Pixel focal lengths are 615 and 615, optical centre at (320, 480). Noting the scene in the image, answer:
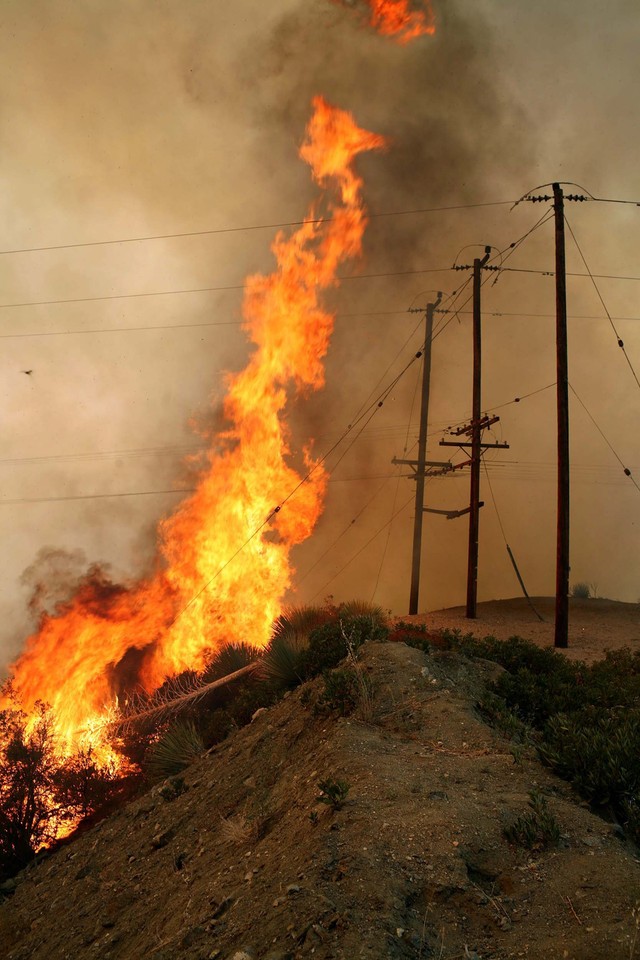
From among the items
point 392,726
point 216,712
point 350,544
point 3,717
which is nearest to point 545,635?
point 216,712

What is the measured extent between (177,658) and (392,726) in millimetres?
13331

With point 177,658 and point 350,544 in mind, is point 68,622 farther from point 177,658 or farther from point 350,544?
point 350,544

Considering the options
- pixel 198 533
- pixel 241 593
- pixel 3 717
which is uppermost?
pixel 198 533

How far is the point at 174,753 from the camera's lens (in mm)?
12031

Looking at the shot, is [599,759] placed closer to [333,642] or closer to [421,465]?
[333,642]

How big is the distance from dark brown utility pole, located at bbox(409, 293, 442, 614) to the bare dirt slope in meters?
16.8

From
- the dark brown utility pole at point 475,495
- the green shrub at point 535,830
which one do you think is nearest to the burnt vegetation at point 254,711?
the green shrub at point 535,830

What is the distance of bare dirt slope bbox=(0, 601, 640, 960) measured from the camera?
443cm

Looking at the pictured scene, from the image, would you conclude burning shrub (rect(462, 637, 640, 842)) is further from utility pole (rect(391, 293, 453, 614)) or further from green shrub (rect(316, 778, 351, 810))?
utility pole (rect(391, 293, 453, 614))

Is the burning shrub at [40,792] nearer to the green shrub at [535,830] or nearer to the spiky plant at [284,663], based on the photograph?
the spiky plant at [284,663]

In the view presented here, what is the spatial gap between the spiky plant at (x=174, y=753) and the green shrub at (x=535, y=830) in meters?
7.68

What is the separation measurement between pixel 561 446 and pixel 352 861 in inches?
655

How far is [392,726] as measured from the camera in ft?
30.0

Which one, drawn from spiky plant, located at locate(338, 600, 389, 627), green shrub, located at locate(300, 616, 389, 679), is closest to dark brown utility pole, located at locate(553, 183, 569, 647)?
spiky plant, located at locate(338, 600, 389, 627)
